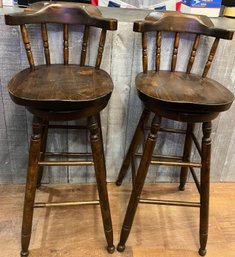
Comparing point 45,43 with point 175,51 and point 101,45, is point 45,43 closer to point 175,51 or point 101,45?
point 101,45

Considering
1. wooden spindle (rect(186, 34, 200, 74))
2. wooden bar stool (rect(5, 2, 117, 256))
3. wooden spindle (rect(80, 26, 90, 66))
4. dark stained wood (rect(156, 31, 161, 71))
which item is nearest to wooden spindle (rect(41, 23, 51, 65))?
wooden bar stool (rect(5, 2, 117, 256))

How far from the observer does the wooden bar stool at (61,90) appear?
2.78 feet

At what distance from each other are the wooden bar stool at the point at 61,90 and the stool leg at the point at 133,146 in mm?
268

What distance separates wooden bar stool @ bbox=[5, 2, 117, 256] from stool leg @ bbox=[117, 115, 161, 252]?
6cm

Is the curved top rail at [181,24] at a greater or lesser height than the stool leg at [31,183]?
greater

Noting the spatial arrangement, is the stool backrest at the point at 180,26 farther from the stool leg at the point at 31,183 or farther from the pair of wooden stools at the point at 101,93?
the stool leg at the point at 31,183

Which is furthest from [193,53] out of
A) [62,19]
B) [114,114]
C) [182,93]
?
[62,19]

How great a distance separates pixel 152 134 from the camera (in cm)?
97

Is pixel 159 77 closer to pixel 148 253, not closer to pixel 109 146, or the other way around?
pixel 109 146

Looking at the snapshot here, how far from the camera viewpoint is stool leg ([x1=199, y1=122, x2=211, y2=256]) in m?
1.01

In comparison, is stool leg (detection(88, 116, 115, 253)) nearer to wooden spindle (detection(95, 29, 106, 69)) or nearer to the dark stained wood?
wooden spindle (detection(95, 29, 106, 69))

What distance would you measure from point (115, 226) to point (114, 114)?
532 mm

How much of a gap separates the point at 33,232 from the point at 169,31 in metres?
1.04

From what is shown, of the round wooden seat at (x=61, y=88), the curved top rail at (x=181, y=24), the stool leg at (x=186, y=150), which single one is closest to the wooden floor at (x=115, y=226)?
the stool leg at (x=186, y=150)
